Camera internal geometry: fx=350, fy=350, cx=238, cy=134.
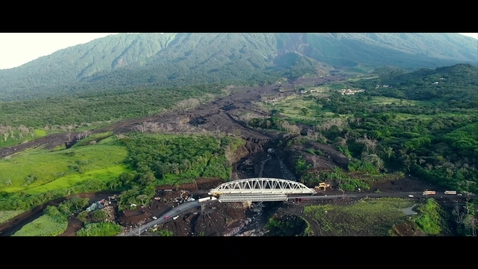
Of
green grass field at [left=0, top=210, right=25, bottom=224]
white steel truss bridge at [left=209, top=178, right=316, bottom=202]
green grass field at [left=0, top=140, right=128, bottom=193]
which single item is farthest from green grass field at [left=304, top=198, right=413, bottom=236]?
green grass field at [left=0, top=210, right=25, bottom=224]

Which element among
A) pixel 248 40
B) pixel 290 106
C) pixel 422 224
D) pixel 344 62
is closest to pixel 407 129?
pixel 422 224

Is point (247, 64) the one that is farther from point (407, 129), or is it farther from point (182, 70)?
point (407, 129)

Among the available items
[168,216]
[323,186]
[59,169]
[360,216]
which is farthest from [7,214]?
[360,216]

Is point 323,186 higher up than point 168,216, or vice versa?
point 168,216

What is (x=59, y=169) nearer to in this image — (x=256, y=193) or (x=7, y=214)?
(x=7, y=214)

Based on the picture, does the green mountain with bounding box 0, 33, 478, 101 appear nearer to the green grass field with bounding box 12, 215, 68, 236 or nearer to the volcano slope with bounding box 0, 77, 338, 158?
the volcano slope with bounding box 0, 77, 338, 158

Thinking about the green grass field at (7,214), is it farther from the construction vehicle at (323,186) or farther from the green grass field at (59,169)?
the construction vehicle at (323,186)


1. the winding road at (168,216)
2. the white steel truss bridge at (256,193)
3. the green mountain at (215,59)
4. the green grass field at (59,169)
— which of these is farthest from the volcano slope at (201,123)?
the green mountain at (215,59)
